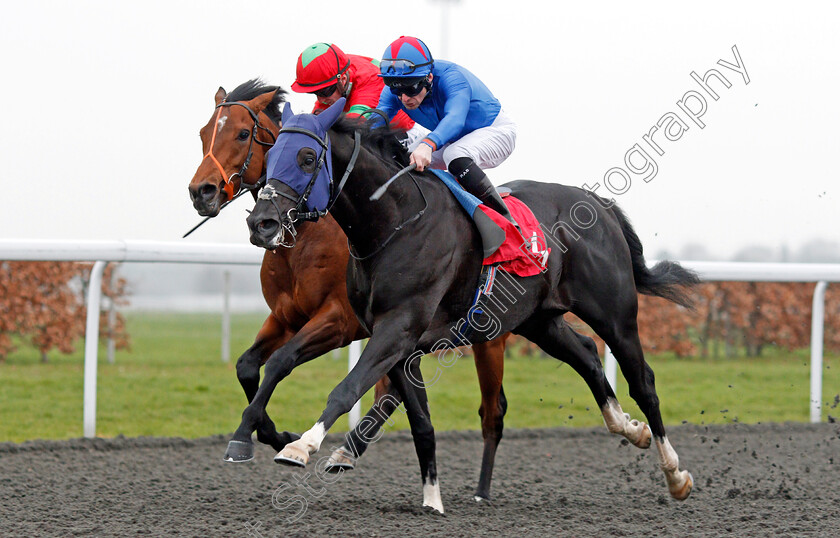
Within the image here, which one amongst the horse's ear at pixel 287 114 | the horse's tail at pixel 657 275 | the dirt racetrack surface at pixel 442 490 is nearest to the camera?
the horse's ear at pixel 287 114

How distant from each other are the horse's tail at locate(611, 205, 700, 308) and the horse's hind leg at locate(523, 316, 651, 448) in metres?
0.52

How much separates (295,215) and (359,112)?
1080 millimetres

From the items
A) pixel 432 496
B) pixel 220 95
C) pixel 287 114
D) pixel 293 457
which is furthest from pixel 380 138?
pixel 432 496

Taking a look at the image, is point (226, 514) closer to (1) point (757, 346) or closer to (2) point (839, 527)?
(2) point (839, 527)

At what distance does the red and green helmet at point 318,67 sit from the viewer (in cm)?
404

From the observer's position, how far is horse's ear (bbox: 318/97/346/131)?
10.5ft

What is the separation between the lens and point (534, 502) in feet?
13.8

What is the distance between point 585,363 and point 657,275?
0.68m

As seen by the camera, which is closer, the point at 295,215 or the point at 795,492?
the point at 295,215

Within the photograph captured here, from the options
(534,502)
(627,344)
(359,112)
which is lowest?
(534,502)

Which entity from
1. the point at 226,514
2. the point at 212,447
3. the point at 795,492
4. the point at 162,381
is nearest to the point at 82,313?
the point at 162,381

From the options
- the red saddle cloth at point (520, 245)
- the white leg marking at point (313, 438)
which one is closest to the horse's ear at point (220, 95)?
the red saddle cloth at point (520, 245)

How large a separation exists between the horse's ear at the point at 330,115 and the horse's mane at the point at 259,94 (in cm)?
105

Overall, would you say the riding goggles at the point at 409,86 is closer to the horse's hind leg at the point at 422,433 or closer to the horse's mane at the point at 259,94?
the horse's mane at the point at 259,94
